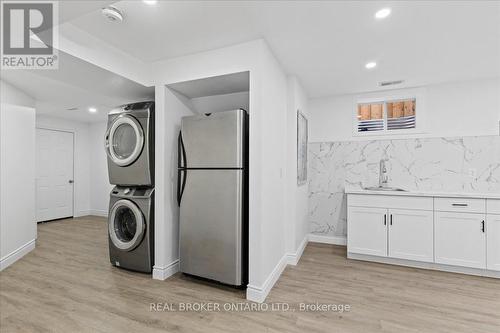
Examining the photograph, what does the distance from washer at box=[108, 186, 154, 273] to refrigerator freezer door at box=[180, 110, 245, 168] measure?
704 millimetres

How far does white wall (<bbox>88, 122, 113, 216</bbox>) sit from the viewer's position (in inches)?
240

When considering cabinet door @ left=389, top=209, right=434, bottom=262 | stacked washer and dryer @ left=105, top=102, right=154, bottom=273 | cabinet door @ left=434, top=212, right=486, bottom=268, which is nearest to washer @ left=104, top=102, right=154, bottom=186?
stacked washer and dryer @ left=105, top=102, right=154, bottom=273

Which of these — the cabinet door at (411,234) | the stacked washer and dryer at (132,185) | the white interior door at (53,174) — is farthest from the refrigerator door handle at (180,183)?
the white interior door at (53,174)

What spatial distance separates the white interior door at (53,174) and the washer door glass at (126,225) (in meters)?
3.62

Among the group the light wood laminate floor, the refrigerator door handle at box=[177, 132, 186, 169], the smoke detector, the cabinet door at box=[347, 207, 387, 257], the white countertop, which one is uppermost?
the smoke detector

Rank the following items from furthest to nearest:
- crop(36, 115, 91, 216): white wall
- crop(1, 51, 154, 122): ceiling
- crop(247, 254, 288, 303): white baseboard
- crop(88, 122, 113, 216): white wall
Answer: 1. crop(88, 122, 113, 216): white wall
2. crop(36, 115, 91, 216): white wall
3. crop(1, 51, 154, 122): ceiling
4. crop(247, 254, 288, 303): white baseboard

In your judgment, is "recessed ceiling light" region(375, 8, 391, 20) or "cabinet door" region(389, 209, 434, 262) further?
"cabinet door" region(389, 209, 434, 262)

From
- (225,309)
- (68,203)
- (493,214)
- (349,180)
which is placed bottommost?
(225,309)

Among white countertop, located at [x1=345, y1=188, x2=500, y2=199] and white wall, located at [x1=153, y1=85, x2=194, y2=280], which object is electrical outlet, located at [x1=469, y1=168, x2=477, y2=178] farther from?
white wall, located at [x1=153, y1=85, x2=194, y2=280]

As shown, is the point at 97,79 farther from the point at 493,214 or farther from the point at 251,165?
the point at 493,214

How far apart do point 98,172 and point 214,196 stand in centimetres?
512

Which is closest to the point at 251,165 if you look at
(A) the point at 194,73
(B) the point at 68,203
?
(A) the point at 194,73

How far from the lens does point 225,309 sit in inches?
83.5

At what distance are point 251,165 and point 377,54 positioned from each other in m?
1.80
